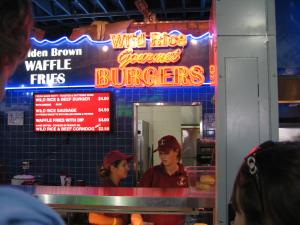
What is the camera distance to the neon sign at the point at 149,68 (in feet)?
20.7

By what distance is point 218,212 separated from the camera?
162 cm

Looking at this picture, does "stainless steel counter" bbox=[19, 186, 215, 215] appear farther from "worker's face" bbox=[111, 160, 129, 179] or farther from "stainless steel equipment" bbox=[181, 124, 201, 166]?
"stainless steel equipment" bbox=[181, 124, 201, 166]

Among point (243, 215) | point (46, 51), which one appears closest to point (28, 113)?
point (46, 51)

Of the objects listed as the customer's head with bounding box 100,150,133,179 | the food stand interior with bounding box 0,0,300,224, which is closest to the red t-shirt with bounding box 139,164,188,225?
the customer's head with bounding box 100,150,133,179

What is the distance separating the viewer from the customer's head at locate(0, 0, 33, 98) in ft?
1.74

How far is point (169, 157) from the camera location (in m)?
3.98

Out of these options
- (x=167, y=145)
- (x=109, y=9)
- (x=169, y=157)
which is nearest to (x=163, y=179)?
(x=169, y=157)

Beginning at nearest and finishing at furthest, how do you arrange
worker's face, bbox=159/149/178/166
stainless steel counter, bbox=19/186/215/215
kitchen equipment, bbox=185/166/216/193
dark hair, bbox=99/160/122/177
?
1. stainless steel counter, bbox=19/186/215/215
2. kitchen equipment, bbox=185/166/216/193
3. dark hair, bbox=99/160/122/177
4. worker's face, bbox=159/149/178/166

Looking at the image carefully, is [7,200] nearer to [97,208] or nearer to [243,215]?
[243,215]

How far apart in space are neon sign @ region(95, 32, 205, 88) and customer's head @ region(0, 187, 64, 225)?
19.1 feet

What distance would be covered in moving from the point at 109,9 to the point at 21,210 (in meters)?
6.72

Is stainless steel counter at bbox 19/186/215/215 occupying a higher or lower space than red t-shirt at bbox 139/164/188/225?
higher

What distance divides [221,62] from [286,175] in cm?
84

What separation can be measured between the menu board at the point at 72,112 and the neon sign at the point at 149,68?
0.33m
